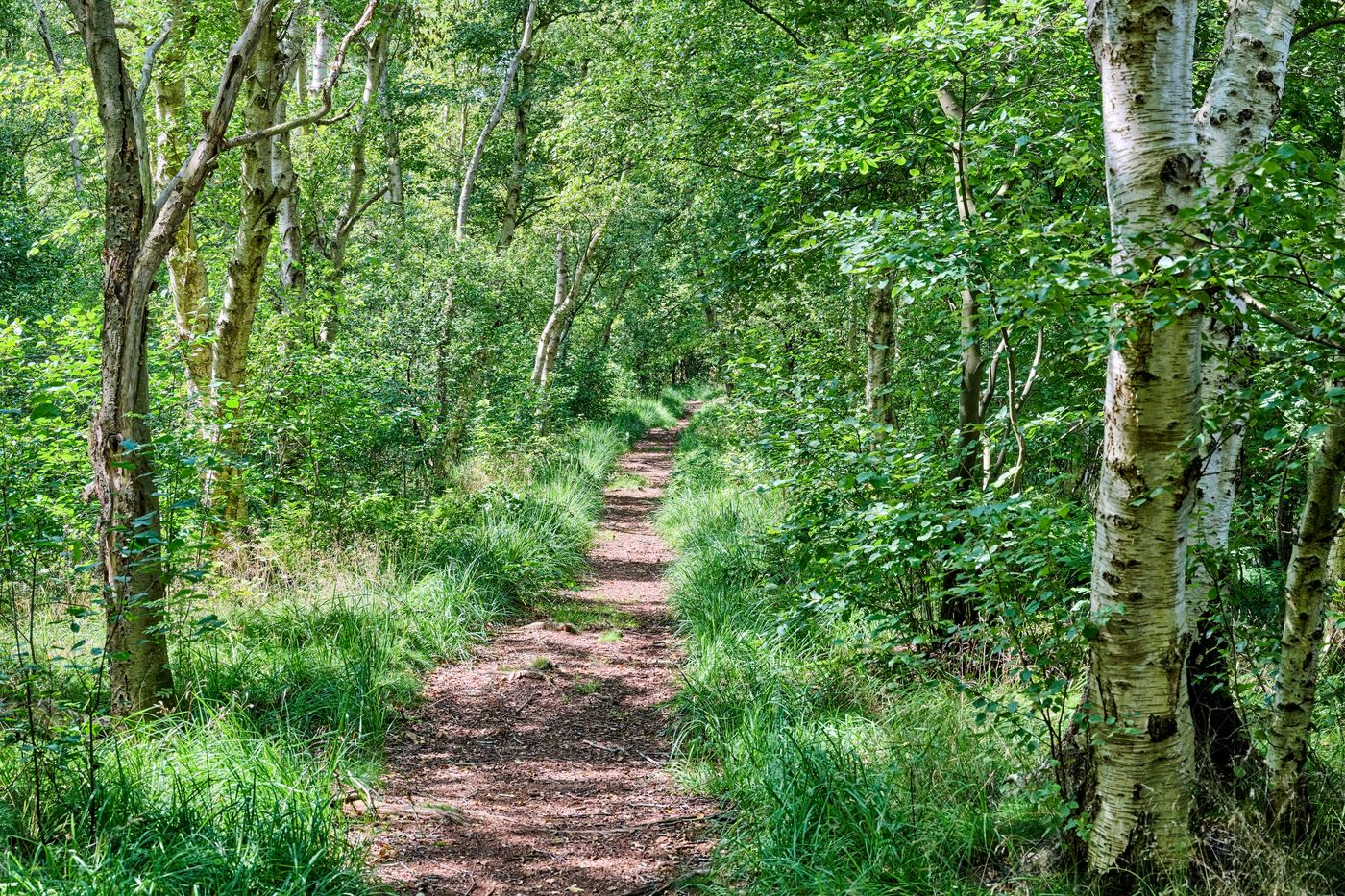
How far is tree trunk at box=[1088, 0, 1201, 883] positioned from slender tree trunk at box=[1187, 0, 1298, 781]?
38cm

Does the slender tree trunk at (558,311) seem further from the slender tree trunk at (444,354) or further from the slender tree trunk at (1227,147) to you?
the slender tree trunk at (1227,147)

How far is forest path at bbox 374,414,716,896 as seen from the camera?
380 cm

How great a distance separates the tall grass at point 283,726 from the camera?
2961 mm

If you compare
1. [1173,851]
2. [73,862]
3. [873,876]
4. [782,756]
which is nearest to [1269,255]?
[1173,851]

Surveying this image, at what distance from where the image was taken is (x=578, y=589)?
8875mm

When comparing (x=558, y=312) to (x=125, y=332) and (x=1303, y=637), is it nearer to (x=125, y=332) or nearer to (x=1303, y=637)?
(x=125, y=332)

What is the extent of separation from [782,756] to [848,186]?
5.60m

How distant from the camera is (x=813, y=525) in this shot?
476 centimetres

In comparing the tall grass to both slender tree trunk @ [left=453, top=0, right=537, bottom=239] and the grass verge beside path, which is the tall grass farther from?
slender tree trunk @ [left=453, top=0, right=537, bottom=239]

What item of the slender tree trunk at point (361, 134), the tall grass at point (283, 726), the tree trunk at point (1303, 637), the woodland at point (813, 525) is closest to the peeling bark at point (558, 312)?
the slender tree trunk at point (361, 134)

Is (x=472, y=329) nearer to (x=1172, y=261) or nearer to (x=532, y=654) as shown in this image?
(x=532, y=654)

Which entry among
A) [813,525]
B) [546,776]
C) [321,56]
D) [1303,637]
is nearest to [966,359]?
[813,525]

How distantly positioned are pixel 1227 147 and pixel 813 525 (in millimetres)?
2538

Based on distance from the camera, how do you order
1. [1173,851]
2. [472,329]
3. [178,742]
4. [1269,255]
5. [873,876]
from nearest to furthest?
[1269,255], [1173,851], [873,876], [178,742], [472,329]
